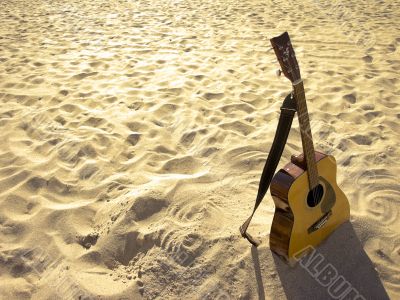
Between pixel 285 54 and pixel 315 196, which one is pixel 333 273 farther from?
pixel 285 54

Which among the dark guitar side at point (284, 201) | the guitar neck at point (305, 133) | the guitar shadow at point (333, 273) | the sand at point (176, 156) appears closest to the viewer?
the guitar neck at point (305, 133)

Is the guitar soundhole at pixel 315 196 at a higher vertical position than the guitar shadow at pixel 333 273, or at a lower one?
higher

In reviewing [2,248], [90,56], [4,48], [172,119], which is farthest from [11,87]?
[2,248]

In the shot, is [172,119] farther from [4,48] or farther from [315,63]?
[4,48]

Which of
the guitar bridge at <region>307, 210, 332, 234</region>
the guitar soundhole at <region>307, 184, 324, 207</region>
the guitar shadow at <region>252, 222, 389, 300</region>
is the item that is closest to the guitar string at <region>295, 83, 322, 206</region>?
the guitar soundhole at <region>307, 184, 324, 207</region>

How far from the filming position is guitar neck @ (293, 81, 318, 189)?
1.60m

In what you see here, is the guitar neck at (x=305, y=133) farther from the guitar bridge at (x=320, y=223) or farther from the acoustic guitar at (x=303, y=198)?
the guitar bridge at (x=320, y=223)

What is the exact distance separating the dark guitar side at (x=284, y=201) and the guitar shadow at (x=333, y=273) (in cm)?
15

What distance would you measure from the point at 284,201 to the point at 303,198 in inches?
5.0

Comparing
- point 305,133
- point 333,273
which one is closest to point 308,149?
point 305,133

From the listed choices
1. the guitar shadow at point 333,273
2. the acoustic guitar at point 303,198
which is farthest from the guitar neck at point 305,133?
the guitar shadow at point 333,273

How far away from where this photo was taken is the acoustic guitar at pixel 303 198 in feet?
5.56

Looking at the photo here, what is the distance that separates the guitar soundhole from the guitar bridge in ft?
0.41

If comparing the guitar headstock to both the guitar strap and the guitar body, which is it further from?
the guitar body
